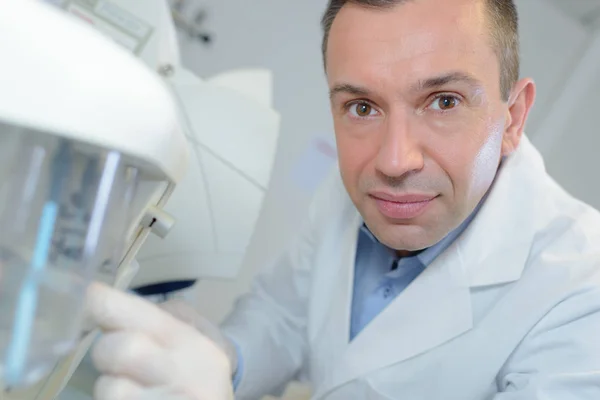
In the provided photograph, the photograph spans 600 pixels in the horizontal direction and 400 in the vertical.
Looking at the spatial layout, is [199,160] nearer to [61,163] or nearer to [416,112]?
[416,112]

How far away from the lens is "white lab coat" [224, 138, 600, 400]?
599 millimetres

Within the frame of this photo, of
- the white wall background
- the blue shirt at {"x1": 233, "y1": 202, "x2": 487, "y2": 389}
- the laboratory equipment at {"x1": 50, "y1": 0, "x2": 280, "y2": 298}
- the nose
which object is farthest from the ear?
the white wall background

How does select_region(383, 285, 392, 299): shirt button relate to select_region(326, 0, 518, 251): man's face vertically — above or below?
below

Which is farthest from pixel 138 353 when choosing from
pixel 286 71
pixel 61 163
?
pixel 286 71

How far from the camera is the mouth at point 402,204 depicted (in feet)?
2.19

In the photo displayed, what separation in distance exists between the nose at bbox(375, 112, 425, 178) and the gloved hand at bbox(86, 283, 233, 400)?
1.09ft

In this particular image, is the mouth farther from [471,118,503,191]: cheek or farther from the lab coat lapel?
the lab coat lapel

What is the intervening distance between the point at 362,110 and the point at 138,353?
45 cm

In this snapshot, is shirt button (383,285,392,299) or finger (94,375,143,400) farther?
shirt button (383,285,392,299)

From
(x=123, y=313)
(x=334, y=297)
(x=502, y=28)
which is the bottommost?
(x=334, y=297)

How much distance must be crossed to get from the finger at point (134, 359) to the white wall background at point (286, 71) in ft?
3.35

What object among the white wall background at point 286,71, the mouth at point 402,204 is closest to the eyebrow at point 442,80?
the mouth at point 402,204

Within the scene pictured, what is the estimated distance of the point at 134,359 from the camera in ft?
1.25

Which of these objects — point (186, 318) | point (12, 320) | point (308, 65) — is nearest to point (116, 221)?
point (12, 320)
